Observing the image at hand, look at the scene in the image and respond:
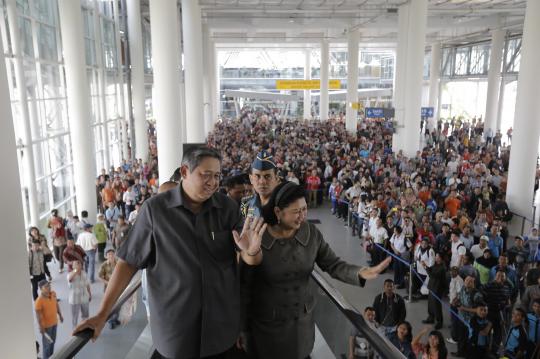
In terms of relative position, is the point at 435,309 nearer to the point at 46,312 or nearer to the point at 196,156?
the point at 46,312

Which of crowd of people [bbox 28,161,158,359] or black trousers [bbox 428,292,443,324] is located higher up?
crowd of people [bbox 28,161,158,359]

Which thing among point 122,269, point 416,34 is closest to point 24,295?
point 122,269

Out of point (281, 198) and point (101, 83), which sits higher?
point (101, 83)

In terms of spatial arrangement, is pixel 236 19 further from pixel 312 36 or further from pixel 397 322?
pixel 397 322

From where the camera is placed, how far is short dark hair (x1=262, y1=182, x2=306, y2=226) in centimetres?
304

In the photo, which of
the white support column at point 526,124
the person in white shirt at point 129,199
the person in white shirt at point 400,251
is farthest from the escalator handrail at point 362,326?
the white support column at point 526,124

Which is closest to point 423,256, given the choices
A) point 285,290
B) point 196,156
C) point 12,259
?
point 285,290

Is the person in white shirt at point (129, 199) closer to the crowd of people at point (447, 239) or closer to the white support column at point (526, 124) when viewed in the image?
the crowd of people at point (447, 239)

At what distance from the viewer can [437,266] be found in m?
9.88

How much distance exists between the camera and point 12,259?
3.48 meters

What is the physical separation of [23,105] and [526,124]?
1479cm

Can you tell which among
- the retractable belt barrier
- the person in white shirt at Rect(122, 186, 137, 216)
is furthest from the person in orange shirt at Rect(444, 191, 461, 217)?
the person in white shirt at Rect(122, 186, 137, 216)

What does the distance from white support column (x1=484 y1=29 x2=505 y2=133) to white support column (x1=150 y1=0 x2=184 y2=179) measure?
2566cm

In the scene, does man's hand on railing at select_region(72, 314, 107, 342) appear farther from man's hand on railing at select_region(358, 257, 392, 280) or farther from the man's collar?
man's hand on railing at select_region(358, 257, 392, 280)
